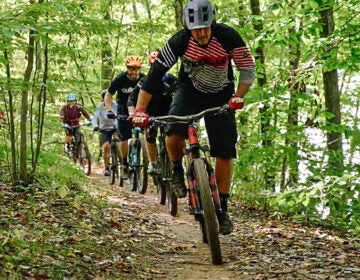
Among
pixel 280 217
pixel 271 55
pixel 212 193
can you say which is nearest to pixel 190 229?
pixel 280 217

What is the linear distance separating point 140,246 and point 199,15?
2.76 meters

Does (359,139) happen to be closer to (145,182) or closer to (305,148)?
(305,148)

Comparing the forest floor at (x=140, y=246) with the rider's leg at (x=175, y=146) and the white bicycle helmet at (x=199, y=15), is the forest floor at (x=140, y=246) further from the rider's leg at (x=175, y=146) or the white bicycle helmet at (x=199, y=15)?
the white bicycle helmet at (x=199, y=15)

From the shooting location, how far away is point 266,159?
8.80m

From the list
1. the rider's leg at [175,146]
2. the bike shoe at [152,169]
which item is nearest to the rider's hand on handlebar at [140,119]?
the rider's leg at [175,146]

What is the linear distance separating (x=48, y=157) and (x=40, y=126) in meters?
0.52

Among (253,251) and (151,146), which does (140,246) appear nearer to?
(253,251)

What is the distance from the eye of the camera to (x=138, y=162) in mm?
10516

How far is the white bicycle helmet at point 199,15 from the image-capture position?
499 cm

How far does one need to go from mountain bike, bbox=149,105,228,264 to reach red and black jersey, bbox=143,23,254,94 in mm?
533

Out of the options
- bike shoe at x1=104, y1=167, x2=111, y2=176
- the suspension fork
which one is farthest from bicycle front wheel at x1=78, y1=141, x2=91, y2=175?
the suspension fork

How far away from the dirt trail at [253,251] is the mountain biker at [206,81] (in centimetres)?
51

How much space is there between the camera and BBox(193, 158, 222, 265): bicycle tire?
4.95 meters

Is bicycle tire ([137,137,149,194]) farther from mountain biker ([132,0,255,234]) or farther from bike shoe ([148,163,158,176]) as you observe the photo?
mountain biker ([132,0,255,234])
